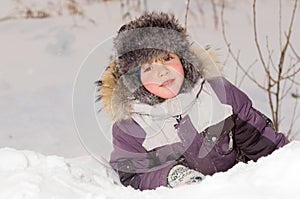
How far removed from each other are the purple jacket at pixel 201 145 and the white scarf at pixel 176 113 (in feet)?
0.04

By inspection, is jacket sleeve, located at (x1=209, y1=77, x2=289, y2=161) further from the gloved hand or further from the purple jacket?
the gloved hand

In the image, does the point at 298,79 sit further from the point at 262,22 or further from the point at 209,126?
the point at 209,126

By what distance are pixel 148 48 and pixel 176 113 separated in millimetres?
206

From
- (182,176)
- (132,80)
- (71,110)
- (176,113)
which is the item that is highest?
(132,80)

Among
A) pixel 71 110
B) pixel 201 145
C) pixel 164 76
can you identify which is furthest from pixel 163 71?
pixel 71 110

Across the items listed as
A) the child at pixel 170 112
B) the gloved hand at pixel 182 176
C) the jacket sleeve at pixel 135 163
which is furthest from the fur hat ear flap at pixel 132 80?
the gloved hand at pixel 182 176

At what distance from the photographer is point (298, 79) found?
329cm

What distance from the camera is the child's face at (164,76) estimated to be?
165 centimetres

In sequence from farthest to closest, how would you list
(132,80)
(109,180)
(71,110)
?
(71,110) → (132,80) → (109,180)

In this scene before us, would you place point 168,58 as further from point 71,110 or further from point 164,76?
point 71,110

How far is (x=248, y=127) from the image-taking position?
5.94 feet

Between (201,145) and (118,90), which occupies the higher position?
(118,90)

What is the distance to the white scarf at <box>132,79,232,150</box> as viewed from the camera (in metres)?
1.71

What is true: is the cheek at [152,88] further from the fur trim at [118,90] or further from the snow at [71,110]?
the snow at [71,110]
